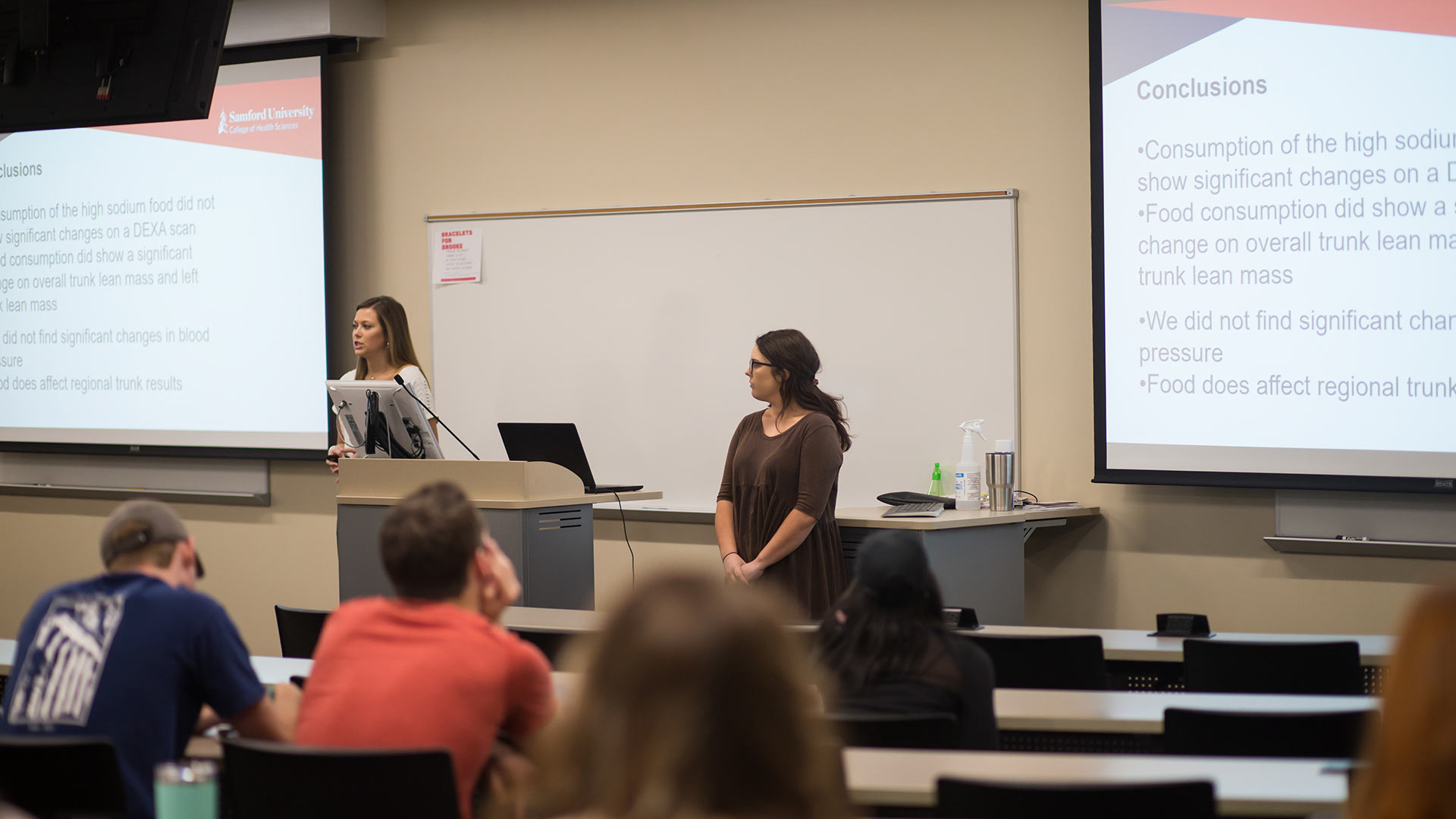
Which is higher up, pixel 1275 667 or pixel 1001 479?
pixel 1001 479

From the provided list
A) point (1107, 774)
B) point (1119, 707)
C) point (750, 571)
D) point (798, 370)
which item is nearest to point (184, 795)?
point (1107, 774)

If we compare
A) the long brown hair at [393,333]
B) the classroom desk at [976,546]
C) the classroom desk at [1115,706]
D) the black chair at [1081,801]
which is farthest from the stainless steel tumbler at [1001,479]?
the black chair at [1081,801]

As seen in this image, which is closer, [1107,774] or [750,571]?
[1107,774]

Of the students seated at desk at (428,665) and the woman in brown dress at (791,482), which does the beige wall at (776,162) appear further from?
the students seated at desk at (428,665)

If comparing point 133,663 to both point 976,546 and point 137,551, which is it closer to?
point 137,551

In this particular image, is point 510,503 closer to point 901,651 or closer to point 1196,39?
point 901,651

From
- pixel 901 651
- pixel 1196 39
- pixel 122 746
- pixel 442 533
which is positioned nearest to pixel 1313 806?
pixel 901 651

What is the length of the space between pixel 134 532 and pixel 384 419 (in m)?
1.90

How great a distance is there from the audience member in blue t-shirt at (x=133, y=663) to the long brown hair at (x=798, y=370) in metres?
2.27

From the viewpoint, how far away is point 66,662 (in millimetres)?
2123

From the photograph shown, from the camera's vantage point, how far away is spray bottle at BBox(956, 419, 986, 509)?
462cm

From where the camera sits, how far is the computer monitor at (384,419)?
4.01 m

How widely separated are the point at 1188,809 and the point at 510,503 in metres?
2.47

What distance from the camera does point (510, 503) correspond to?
149 inches
